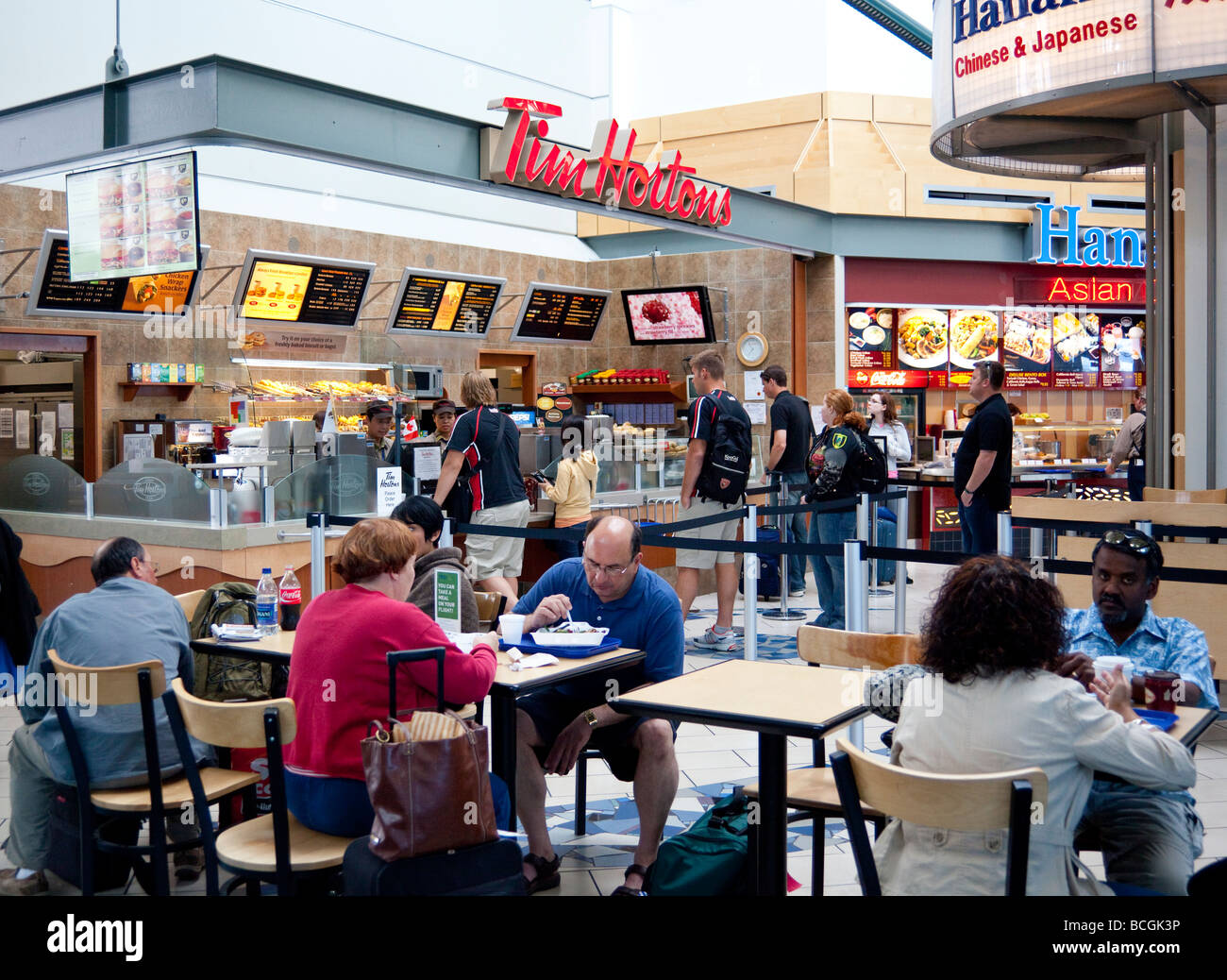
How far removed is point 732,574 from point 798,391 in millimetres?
5551

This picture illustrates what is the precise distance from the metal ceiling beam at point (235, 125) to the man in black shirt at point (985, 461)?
3355mm

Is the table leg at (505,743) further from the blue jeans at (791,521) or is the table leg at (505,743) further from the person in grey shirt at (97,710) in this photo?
the blue jeans at (791,521)

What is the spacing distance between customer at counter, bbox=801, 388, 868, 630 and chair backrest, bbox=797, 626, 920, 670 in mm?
4121

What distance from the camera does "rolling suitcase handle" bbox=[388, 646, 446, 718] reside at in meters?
3.02

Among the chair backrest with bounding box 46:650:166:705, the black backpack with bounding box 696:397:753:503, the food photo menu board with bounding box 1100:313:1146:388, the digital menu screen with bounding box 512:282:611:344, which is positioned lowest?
the chair backrest with bounding box 46:650:166:705

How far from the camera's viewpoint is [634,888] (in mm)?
3615

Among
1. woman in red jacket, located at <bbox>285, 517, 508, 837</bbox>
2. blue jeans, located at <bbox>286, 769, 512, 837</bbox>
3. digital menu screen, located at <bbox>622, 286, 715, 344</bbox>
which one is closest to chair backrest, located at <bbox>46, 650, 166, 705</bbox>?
woman in red jacket, located at <bbox>285, 517, 508, 837</bbox>

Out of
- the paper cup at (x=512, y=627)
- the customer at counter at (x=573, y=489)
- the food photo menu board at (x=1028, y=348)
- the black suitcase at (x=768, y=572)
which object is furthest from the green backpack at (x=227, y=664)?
the food photo menu board at (x=1028, y=348)

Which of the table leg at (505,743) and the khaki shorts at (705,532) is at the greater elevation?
the khaki shorts at (705,532)

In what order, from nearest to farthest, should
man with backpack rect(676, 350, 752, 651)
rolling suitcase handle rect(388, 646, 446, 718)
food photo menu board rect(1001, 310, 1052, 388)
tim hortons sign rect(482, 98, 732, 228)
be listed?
rolling suitcase handle rect(388, 646, 446, 718) < man with backpack rect(676, 350, 752, 651) < tim hortons sign rect(482, 98, 732, 228) < food photo menu board rect(1001, 310, 1052, 388)

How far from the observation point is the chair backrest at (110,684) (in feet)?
10.8

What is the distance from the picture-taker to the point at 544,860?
3.81 meters

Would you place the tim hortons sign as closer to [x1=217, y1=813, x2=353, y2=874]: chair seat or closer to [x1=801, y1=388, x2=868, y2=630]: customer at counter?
[x1=801, y1=388, x2=868, y2=630]: customer at counter
